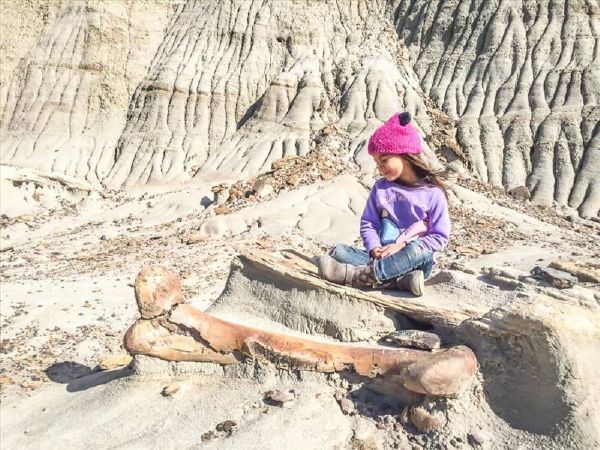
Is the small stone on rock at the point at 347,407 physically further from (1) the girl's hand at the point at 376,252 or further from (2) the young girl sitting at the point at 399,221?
(1) the girl's hand at the point at 376,252

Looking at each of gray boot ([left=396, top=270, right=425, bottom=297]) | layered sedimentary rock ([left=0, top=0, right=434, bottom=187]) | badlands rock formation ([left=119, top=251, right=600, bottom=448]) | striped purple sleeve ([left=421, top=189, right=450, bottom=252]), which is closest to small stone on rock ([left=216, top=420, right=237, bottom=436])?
badlands rock formation ([left=119, top=251, right=600, bottom=448])

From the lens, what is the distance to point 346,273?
3061 millimetres

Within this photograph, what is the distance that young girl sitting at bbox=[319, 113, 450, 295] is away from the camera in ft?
9.61

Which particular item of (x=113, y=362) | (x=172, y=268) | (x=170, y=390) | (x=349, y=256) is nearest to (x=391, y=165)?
(x=349, y=256)

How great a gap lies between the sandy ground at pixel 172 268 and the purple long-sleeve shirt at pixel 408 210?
402mm

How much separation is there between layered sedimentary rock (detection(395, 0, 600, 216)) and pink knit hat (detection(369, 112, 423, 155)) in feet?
45.9

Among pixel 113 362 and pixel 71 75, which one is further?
pixel 71 75

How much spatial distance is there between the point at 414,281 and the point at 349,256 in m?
0.47

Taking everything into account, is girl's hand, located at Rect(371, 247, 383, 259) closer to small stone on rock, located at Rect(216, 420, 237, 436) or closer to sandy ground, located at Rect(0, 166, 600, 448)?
sandy ground, located at Rect(0, 166, 600, 448)

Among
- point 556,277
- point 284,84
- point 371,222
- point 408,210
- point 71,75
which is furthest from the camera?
point 71,75

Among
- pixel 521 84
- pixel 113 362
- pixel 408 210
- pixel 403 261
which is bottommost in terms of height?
pixel 113 362

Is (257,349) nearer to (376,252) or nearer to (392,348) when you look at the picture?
(392,348)

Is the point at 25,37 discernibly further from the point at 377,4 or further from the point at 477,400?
the point at 477,400

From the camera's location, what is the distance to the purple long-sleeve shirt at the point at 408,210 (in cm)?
296
